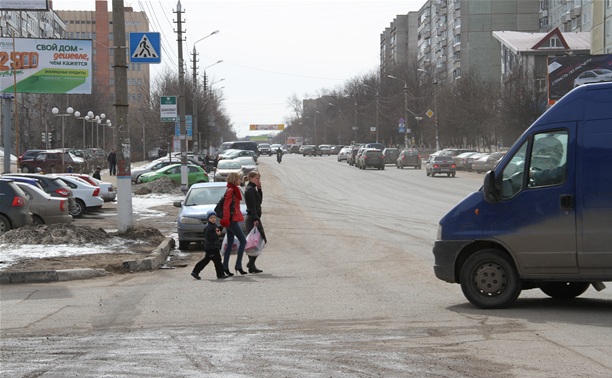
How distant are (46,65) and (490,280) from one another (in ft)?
129

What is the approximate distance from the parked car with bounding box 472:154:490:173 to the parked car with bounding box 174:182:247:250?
42.0m

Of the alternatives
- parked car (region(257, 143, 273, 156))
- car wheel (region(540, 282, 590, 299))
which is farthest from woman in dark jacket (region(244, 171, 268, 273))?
parked car (region(257, 143, 273, 156))

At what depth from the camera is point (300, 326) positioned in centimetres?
956

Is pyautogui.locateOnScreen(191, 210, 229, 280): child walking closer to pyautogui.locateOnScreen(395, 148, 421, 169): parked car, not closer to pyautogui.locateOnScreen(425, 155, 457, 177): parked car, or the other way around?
pyautogui.locateOnScreen(425, 155, 457, 177): parked car

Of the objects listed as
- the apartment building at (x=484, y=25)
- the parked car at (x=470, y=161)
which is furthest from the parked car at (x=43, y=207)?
the apartment building at (x=484, y=25)

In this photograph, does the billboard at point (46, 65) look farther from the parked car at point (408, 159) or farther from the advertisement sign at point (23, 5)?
Result: the parked car at point (408, 159)

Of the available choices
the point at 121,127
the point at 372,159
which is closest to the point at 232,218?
the point at 121,127

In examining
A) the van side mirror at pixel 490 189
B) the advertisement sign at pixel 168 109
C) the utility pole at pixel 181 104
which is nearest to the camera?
the van side mirror at pixel 490 189

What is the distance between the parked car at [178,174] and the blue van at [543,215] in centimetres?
3389

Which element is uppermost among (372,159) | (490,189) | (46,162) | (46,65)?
(46,65)

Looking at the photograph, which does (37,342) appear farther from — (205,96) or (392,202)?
(205,96)

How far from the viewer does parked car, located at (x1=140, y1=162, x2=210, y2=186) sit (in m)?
44.2

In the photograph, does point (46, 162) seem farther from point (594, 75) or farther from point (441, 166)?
point (594, 75)

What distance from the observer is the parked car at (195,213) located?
66.4 feet
